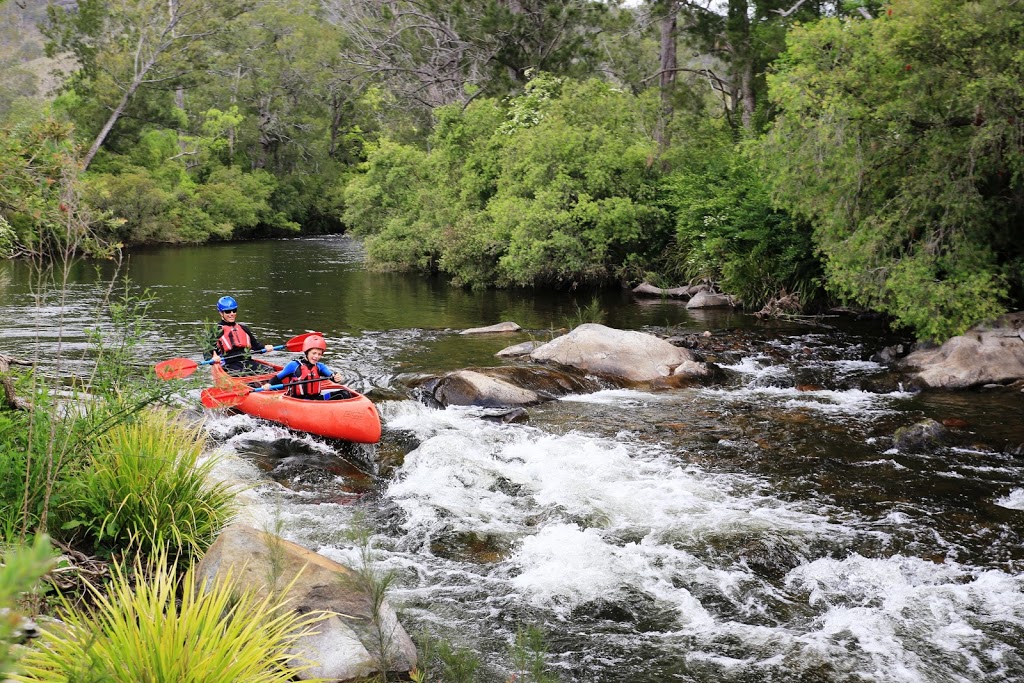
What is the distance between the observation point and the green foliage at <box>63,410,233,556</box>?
→ 486 cm

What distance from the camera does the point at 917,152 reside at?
1211 centimetres

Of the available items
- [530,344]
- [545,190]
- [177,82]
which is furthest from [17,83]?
[530,344]

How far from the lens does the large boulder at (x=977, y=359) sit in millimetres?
11523

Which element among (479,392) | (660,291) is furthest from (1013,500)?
(660,291)

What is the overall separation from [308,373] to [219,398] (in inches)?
39.3

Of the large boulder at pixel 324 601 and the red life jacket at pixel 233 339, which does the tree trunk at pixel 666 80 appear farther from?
the large boulder at pixel 324 601

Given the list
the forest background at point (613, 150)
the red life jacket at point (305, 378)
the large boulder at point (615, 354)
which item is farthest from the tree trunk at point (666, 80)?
the red life jacket at point (305, 378)

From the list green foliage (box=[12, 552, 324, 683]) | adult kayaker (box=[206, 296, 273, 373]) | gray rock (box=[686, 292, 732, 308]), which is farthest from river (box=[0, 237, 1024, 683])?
gray rock (box=[686, 292, 732, 308])

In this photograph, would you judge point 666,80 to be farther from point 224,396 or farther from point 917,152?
point 224,396

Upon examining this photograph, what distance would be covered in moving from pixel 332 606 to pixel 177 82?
136ft

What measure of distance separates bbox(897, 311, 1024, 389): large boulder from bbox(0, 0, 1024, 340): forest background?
399 mm

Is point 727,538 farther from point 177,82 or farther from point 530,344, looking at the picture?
point 177,82

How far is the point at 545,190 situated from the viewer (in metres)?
20.5

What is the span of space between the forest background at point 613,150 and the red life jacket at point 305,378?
9.94ft
